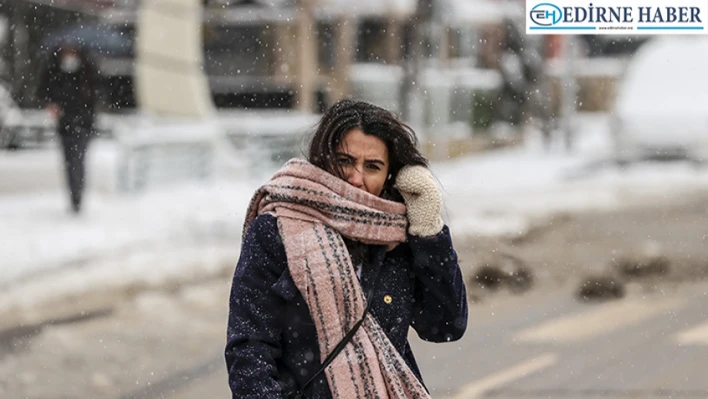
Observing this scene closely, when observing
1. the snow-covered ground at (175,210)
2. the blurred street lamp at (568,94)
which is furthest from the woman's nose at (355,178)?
the blurred street lamp at (568,94)

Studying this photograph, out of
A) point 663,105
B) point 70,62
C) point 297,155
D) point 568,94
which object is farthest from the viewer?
point 568,94

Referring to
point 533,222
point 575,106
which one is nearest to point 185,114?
point 533,222

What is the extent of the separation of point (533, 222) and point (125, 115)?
491cm

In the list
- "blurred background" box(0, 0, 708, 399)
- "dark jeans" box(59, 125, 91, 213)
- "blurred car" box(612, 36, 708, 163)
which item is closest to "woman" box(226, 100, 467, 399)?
"blurred background" box(0, 0, 708, 399)

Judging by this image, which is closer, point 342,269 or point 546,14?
point 342,269

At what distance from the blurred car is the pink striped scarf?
832 centimetres

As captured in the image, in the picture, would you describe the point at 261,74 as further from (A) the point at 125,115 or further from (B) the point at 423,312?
(B) the point at 423,312

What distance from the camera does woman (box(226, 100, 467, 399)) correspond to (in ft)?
7.78

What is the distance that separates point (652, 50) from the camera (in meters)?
13.9

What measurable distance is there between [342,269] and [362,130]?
1.03 feet

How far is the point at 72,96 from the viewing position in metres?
11.1

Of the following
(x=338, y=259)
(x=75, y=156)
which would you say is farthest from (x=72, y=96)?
(x=338, y=259)

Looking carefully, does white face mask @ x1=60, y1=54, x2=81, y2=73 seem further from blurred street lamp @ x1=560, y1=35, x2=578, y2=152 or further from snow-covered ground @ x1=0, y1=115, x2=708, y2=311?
blurred street lamp @ x1=560, y1=35, x2=578, y2=152

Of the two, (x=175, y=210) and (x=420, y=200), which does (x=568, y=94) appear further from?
(x=420, y=200)
